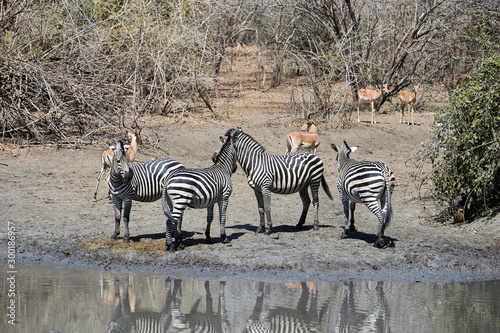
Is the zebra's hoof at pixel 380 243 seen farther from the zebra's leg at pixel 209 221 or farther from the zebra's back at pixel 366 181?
the zebra's leg at pixel 209 221

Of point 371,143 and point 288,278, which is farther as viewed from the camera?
point 371,143

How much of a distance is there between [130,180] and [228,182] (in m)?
1.27

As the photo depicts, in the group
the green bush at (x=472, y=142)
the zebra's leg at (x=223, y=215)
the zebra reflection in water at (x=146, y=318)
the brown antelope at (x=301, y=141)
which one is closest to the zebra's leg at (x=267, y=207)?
the zebra's leg at (x=223, y=215)

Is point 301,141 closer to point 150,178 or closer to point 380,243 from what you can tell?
point 380,243

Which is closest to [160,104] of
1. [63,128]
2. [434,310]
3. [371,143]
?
[63,128]

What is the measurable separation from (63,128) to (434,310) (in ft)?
32.3

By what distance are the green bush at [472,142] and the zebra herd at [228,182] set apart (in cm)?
181

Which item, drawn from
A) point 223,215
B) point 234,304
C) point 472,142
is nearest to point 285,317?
point 234,304

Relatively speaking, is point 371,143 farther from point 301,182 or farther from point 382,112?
point 301,182

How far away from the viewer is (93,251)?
8477 millimetres

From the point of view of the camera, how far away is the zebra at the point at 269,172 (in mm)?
9047

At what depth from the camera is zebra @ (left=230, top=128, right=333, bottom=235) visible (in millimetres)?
9047

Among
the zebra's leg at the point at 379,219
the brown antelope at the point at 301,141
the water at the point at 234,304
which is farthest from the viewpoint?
the brown antelope at the point at 301,141

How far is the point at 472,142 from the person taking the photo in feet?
31.4
